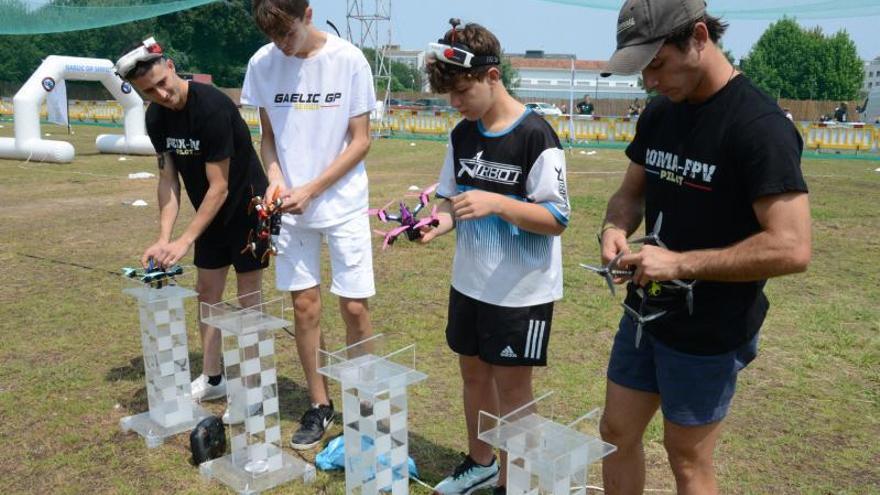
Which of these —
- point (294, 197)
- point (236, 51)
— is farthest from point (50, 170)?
point (236, 51)

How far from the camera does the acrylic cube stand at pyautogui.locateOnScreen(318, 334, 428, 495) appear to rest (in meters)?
2.52

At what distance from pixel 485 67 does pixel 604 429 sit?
135 centimetres

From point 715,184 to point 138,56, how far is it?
2.62 m

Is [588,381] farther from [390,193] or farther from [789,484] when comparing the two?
[390,193]

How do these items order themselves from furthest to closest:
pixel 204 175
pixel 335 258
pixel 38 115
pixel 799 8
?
pixel 38 115 → pixel 799 8 → pixel 204 175 → pixel 335 258

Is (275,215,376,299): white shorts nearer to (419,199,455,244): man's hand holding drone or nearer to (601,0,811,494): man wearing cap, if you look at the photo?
(419,199,455,244): man's hand holding drone

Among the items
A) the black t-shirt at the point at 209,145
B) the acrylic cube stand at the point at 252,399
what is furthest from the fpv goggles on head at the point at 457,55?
the black t-shirt at the point at 209,145

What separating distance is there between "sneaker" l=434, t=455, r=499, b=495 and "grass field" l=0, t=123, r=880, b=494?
7.6 inches

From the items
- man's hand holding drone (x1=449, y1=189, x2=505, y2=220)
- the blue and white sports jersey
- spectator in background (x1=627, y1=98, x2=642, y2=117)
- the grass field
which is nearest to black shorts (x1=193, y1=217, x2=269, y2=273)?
the grass field

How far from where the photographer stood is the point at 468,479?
303cm

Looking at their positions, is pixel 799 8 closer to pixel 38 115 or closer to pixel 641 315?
pixel 641 315

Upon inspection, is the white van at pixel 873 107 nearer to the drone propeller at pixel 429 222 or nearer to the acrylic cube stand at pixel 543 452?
the drone propeller at pixel 429 222

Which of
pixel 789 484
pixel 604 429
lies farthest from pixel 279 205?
pixel 789 484

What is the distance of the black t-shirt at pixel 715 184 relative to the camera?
6.06 feet
